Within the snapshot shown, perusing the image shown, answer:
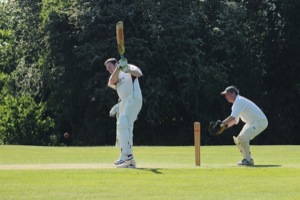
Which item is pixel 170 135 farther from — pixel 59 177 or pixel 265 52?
pixel 59 177

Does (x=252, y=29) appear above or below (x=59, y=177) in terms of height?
above

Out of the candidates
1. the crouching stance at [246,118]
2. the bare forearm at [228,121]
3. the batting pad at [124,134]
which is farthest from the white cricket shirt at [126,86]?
the crouching stance at [246,118]

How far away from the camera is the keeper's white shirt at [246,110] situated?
54.6ft

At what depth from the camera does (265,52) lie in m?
47.8

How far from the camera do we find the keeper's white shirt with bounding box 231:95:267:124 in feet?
54.6

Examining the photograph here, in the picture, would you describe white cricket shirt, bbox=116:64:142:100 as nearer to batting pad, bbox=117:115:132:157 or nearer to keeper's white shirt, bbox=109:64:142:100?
keeper's white shirt, bbox=109:64:142:100

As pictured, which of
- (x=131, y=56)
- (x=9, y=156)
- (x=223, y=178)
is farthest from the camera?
(x=131, y=56)

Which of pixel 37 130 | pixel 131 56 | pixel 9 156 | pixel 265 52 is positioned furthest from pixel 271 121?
pixel 9 156

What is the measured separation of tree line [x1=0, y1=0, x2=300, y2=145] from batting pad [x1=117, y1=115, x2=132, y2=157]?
26735mm

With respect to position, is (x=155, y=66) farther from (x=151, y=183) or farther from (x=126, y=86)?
(x=151, y=183)

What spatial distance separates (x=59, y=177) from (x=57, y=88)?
3194cm

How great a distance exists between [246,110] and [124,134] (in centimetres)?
270

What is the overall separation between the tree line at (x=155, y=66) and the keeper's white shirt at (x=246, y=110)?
992 inches

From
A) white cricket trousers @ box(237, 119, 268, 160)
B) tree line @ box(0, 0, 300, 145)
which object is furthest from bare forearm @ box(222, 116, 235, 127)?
tree line @ box(0, 0, 300, 145)
